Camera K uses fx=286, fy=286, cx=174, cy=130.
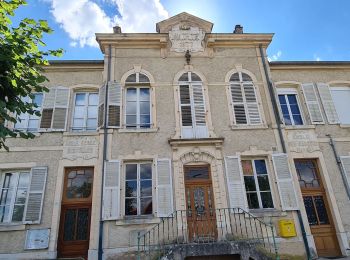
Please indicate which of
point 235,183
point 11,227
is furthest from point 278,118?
point 11,227

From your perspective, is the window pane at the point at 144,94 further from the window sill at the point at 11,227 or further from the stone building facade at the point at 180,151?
the window sill at the point at 11,227

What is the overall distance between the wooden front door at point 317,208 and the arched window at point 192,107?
3.49 metres

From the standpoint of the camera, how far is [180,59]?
10594mm

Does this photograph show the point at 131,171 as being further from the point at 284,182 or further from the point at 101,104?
the point at 284,182

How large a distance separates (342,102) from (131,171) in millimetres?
8214

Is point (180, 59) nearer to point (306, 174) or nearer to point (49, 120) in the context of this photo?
point (49, 120)

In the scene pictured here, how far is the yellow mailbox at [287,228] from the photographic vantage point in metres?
8.16

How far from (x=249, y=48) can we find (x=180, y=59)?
9.06ft

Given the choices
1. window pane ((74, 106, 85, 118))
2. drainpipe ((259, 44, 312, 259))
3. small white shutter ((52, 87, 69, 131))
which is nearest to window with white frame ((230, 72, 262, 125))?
drainpipe ((259, 44, 312, 259))

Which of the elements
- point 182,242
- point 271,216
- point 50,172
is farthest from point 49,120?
point 271,216

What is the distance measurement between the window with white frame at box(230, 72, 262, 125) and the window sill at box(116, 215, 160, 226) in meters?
4.12

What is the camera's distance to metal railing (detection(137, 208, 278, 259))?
25.9 feet

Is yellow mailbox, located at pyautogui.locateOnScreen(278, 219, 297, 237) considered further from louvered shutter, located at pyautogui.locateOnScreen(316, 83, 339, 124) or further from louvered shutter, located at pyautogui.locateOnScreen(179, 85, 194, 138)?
louvered shutter, located at pyautogui.locateOnScreen(316, 83, 339, 124)

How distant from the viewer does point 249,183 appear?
8883 millimetres
